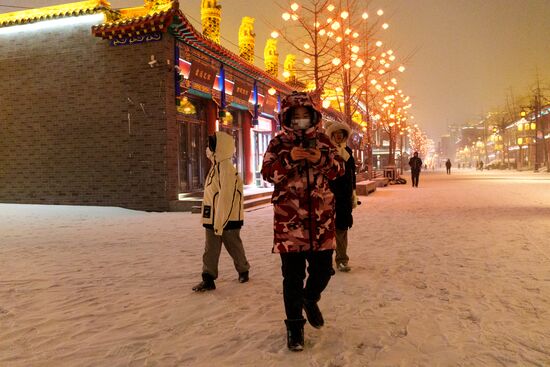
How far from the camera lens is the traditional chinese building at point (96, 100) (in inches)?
521

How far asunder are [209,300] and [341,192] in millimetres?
2042

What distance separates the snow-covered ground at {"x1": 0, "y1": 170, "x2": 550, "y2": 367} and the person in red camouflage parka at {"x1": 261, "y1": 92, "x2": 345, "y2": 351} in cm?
46

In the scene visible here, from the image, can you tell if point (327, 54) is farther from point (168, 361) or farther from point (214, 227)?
point (168, 361)

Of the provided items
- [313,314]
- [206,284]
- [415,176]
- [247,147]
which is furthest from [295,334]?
[415,176]

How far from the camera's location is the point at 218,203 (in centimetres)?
482

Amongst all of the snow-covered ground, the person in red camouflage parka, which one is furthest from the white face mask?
the snow-covered ground

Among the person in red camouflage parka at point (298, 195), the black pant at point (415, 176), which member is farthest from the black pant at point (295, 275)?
the black pant at point (415, 176)

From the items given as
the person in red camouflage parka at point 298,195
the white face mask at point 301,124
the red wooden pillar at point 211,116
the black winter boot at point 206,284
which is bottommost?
the black winter boot at point 206,284

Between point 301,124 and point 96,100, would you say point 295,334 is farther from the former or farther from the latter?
point 96,100

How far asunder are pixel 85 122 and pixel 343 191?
1065 cm

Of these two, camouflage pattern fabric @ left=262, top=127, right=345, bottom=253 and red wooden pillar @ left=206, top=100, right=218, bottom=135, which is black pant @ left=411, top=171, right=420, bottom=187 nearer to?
red wooden pillar @ left=206, top=100, right=218, bottom=135

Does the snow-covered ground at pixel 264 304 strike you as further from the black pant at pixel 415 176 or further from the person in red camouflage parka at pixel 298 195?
the black pant at pixel 415 176

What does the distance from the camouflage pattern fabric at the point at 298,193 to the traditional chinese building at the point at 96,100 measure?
10.4 m

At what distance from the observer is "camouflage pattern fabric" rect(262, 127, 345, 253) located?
325 cm
